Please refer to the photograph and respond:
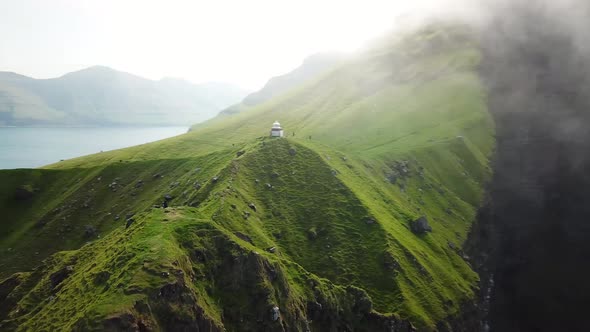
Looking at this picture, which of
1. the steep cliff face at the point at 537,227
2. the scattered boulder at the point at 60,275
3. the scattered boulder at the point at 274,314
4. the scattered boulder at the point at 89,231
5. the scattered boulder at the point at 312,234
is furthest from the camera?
the scattered boulder at the point at 89,231

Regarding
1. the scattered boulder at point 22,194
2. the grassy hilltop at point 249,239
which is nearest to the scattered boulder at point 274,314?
the grassy hilltop at point 249,239

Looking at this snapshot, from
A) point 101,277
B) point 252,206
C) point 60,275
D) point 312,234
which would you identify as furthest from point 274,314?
point 60,275

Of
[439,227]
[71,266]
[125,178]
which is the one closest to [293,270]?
[71,266]

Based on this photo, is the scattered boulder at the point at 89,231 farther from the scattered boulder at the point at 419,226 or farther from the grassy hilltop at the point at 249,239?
the scattered boulder at the point at 419,226

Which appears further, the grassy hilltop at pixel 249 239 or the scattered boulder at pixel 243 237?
the scattered boulder at pixel 243 237

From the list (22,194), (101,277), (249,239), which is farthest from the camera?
(22,194)

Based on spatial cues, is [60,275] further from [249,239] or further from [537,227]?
[537,227]

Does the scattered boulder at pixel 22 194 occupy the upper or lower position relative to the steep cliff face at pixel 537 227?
upper

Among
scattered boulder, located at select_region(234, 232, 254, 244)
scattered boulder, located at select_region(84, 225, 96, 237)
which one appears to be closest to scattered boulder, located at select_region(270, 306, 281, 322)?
scattered boulder, located at select_region(234, 232, 254, 244)

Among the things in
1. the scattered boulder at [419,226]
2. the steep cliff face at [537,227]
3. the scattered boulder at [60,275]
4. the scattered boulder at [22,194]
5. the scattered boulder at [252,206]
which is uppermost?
the scattered boulder at [22,194]
